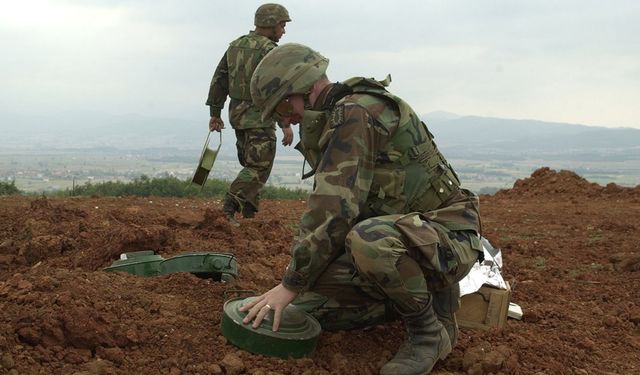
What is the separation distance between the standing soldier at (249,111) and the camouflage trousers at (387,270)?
3507 mm

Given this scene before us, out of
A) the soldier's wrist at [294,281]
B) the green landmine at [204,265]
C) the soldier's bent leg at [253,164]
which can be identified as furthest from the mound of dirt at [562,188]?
the soldier's wrist at [294,281]

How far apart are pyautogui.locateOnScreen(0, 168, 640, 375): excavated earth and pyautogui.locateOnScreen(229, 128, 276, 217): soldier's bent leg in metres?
0.41

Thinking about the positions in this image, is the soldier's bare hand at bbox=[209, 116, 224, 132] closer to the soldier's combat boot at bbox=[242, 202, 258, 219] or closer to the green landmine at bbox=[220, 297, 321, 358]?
the soldier's combat boot at bbox=[242, 202, 258, 219]

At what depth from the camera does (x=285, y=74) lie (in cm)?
333

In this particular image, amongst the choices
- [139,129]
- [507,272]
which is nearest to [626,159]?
[507,272]

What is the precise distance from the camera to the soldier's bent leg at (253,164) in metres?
7.11

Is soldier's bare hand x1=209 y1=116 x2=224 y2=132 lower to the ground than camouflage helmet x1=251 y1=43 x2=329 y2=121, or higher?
lower

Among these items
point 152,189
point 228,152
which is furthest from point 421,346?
point 228,152

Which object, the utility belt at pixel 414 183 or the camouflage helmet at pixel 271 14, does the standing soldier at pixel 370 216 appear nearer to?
the utility belt at pixel 414 183

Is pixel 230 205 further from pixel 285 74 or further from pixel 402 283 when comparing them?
pixel 402 283

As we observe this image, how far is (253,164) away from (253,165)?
0.02 m

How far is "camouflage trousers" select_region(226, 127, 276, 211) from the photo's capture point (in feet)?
23.3

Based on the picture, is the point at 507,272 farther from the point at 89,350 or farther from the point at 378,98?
the point at 89,350

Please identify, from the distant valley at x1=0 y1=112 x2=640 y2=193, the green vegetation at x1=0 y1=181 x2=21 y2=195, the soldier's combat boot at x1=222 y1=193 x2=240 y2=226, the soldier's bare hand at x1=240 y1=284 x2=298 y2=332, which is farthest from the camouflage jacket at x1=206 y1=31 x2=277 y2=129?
the green vegetation at x1=0 y1=181 x2=21 y2=195
